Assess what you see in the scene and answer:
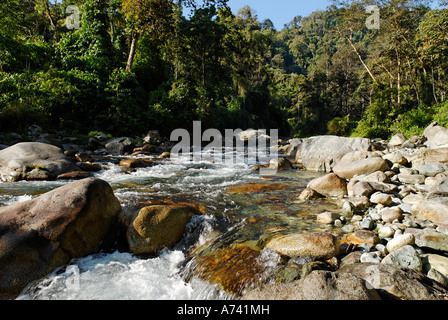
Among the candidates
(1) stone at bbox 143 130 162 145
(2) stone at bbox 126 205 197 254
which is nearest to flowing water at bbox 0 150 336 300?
(2) stone at bbox 126 205 197 254

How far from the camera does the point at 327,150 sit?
10.3 metres

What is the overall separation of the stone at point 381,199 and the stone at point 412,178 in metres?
1.84

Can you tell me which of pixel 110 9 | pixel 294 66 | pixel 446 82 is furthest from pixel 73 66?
pixel 294 66

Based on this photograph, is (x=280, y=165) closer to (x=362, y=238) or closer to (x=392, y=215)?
(x=392, y=215)

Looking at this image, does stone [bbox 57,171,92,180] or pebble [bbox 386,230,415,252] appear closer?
pebble [bbox 386,230,415,252]

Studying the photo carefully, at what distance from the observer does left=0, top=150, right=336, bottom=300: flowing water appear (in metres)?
2.94

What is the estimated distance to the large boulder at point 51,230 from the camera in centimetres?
297

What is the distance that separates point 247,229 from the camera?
4.27m

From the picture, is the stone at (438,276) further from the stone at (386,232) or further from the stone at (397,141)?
the stone at (397,141)

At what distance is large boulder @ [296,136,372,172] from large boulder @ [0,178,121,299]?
8103mm

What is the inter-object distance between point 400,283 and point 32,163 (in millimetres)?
8532

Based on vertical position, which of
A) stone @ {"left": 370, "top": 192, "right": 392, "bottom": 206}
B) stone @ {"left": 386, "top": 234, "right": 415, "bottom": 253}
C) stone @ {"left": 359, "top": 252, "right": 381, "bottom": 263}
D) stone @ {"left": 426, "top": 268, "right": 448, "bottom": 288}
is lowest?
stone @ {"left": 359, "top": 252, "right": 381, "bottom": 263}

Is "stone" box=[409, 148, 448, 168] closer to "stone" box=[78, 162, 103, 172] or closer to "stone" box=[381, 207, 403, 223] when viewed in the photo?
"stone" box=[381, 207, 403, 223]
